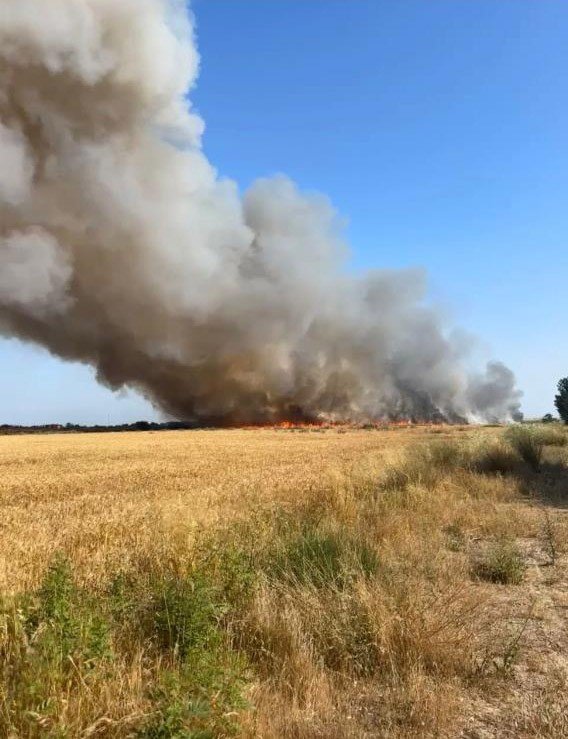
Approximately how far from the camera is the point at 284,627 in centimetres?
445

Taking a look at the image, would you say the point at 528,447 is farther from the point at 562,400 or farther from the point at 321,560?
the point at 562,400

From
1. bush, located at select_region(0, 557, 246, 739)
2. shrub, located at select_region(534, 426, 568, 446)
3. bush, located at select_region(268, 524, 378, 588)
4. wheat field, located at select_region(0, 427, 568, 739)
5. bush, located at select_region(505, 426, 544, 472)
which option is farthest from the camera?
shrub, located at select_region(534, 426, 568, 446)

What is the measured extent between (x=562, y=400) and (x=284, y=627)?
→ 264 ft

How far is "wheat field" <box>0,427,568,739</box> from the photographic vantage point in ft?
11.0

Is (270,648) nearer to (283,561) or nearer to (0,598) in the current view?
(283,561)

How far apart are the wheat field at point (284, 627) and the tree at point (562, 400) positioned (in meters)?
72.8

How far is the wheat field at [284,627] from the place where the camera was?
3.34 metres

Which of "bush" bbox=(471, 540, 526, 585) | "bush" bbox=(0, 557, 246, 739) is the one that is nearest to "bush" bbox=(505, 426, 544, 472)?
"bush" bbox=(471, 540, 526, 585)

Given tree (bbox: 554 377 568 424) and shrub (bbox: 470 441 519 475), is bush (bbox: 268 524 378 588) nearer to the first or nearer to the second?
shrub (bbox: 470 441 519 475)

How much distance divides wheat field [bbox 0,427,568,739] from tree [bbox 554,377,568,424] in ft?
239

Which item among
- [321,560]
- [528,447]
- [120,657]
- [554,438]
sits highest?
[554,438]

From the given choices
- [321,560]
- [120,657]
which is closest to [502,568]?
[321,560]

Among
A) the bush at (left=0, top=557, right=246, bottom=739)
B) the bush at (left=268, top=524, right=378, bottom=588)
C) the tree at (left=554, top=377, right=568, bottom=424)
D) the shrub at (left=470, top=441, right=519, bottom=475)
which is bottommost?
the bush at (left=0, top=557, right=246, bottom=739)

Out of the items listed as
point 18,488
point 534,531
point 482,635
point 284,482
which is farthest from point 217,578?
point 18,488
